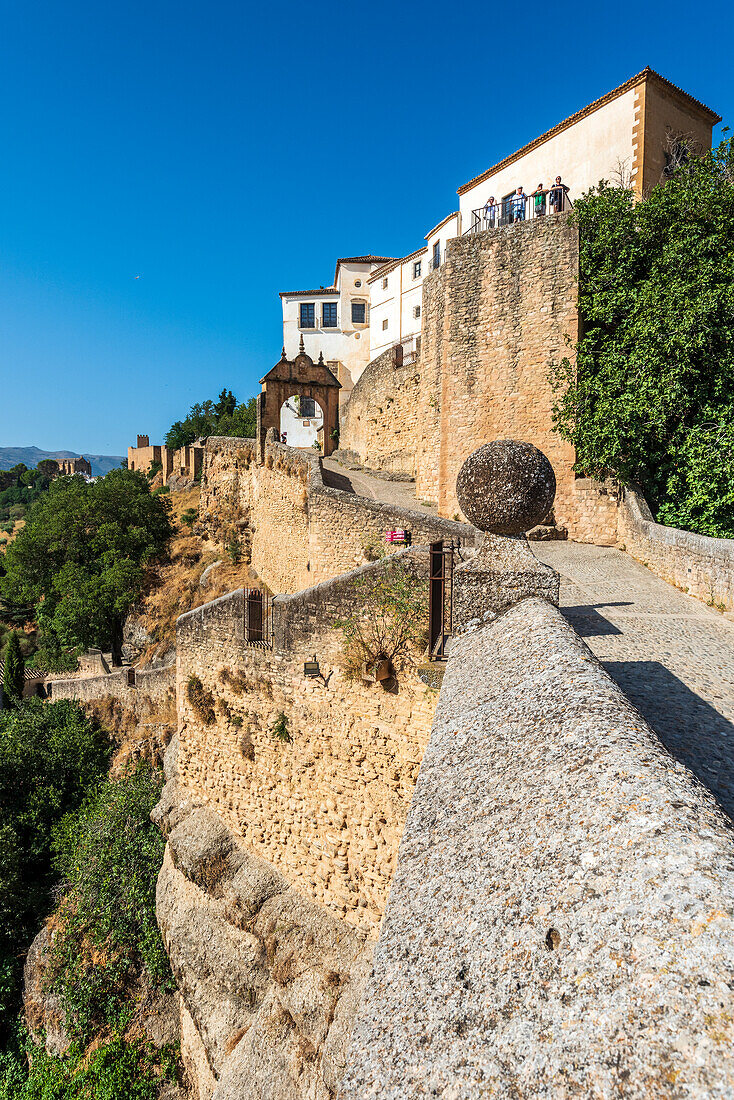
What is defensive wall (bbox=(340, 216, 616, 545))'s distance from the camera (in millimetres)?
12523

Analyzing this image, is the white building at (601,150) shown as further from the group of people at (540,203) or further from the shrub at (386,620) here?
the shrub at (386,620)

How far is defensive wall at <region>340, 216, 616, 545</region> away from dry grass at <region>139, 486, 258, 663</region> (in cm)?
849

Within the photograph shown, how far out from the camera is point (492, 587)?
4.12 meters

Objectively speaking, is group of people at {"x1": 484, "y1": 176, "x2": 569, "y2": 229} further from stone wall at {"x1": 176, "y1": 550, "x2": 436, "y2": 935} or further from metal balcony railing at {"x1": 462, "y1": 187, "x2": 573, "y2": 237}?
stone wall at {"x1": 176, "y1": 550, "x2": 436, "y2": 935}

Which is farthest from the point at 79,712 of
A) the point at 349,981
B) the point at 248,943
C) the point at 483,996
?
the point at 483,996

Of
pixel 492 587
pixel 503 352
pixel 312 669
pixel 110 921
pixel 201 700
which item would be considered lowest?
pixel 110 921

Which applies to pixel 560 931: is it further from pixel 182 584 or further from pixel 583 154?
pixel 182 584

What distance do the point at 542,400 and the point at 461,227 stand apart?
1154 centimetres

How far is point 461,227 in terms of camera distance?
2089 cm

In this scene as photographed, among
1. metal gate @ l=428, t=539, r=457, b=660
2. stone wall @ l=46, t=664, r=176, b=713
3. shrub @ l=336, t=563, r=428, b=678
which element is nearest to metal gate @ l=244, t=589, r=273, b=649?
shrub @ l=336, t=563, r=428, b=678

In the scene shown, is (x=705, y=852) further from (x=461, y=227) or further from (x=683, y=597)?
(x=461, y=227)

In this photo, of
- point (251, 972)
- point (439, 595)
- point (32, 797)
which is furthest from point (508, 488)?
point (32, 797)

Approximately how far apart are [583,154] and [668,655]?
16.2 m

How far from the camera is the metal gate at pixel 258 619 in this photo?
7571mm
